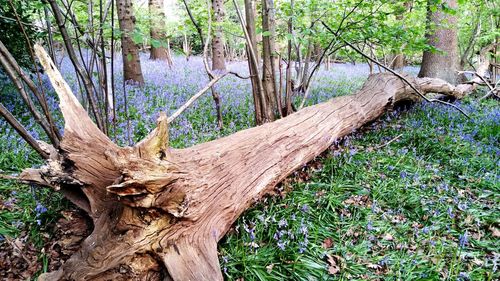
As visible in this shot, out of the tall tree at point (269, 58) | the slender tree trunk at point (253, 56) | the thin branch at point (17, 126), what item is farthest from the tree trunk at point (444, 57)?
the thin branch at point (17, 126)

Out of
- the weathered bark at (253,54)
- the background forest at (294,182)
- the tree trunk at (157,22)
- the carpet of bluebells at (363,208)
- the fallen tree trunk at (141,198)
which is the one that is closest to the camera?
the fallen tree trunk at (141,198)

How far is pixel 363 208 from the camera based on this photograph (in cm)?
324

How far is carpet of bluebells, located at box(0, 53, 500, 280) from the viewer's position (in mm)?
2555

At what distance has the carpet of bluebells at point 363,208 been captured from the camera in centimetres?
255

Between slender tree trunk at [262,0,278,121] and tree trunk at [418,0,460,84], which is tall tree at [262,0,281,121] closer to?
slender tree trunk at [262,0,278,121]

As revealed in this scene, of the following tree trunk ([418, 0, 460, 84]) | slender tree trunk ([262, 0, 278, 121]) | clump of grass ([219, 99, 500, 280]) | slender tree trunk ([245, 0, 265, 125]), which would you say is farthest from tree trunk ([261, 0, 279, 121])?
tree trunk ([418, 0, 460, 84])

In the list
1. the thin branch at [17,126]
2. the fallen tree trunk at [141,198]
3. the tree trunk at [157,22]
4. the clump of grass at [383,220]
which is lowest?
the clump of grass at [383,220]

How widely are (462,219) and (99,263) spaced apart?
10.8 feet

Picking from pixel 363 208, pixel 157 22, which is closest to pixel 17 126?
pixel 363 208

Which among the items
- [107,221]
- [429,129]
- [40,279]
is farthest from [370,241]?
[429,129]

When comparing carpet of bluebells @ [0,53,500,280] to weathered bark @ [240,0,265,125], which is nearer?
carpet of bluebells @ [0,53,500,280]

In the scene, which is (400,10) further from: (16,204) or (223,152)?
(16,204)

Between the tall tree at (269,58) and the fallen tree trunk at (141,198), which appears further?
the tall tree at (269,58)

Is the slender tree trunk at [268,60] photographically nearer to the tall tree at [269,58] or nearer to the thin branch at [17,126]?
the tall tree at [269,58]
